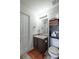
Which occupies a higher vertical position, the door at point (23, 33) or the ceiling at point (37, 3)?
the ceiling at point (37, 3)

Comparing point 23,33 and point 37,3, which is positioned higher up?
point 37,3

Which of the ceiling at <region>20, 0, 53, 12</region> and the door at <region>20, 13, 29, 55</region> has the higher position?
the ceiling at <region>20, 0, 53, 12</region>

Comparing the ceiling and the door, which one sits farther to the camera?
the door

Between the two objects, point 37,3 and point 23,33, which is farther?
point 23,33

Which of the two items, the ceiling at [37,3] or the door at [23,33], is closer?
the ceiling at [37,3]
